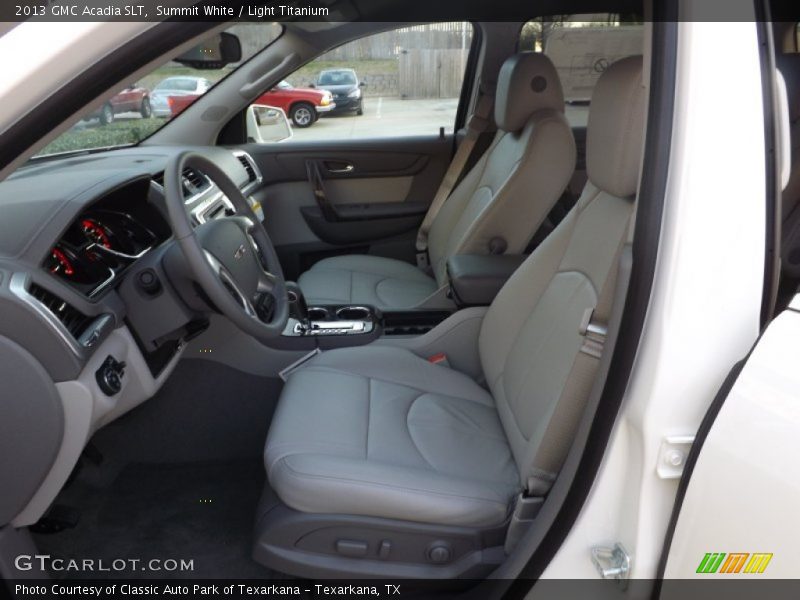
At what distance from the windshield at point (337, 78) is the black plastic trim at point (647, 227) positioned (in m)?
2.39

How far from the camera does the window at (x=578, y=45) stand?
113 inches

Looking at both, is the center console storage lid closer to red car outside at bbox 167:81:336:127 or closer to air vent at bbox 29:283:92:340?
air vent at bbox 29:283:92:340

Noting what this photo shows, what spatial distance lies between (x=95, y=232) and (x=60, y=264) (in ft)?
0.65

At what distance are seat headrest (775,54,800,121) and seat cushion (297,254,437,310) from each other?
143 centimetres

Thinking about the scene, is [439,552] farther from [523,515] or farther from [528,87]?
[528,87]

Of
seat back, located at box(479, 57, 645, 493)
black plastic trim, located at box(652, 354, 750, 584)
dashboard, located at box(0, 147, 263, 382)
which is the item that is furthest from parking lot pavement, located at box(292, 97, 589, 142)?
black plastic trim, located at box(652, 354, 750, 584)

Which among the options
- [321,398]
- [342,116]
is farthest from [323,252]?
[321,398]

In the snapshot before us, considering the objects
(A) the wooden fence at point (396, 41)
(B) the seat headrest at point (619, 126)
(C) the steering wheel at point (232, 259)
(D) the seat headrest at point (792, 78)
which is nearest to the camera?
(B) the seat headrest at point (619, 126)

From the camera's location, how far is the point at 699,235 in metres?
0.89

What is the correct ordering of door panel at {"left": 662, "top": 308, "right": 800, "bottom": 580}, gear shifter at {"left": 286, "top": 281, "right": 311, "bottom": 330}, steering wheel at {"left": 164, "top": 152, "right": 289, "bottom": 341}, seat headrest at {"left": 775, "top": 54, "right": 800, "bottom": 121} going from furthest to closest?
gear shifter at {"left": 286, "top": 281, "right": 311, "bottom": 330} < steering wheel at {"left": 164, "top": 152, "right": 289, "bottom": 341} < seat headrest at {"left": 775, "top": 54, "right": 800, "bottom": 121} < door panel at {"left": 662, "top": 308, "right": 800, "bottom": 580}

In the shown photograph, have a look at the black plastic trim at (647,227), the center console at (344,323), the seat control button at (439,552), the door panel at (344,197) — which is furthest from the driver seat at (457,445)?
the door panel at (344,197)

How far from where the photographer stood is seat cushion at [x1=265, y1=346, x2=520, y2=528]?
4.23ft

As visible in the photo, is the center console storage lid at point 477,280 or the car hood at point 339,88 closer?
the center console storage lid at point 477,280

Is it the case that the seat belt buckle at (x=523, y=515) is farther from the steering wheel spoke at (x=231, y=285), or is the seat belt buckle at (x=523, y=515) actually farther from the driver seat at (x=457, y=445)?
the steering wheel spoke at (x=231, y=285)
